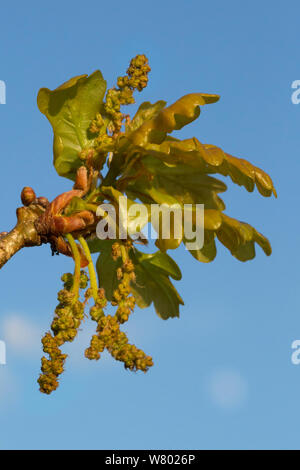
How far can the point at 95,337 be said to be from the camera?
10.9ft

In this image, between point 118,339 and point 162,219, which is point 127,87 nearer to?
point 162,219

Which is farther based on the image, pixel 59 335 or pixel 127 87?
pixel 127 87

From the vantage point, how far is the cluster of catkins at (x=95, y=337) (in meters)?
3.35

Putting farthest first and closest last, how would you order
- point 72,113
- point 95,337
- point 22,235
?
point 72,113 < point 22,235 < point 95,337

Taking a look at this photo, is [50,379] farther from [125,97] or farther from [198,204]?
[125,97]

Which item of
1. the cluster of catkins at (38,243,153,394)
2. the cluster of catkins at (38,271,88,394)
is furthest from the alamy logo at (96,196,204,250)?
the cluster of catkins at (38,271,88,394)

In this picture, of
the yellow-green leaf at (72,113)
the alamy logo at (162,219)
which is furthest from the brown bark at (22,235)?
the alamy logo at (162,219)

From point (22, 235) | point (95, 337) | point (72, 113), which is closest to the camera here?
point (95, 337)

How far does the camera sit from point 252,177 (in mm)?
3650

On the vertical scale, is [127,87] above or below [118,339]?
above

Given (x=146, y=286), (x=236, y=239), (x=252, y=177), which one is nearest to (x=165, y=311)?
(x=146, y=286)

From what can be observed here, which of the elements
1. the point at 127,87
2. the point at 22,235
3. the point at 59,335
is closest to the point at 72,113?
the point at 127,87

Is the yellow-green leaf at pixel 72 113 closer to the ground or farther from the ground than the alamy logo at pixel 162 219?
farther from the ground

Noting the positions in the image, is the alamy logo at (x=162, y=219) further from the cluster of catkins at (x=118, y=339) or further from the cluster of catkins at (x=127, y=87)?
the cluster of catkins at (x=127, y=87)
